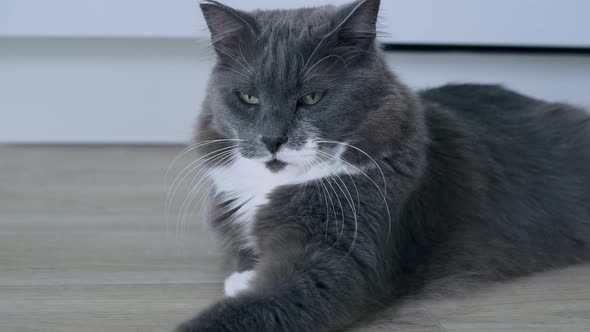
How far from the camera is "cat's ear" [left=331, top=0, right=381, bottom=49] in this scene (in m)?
1.39

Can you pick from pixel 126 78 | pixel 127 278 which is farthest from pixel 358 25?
pixel 126 78

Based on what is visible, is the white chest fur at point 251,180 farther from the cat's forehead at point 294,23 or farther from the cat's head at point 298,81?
Result: the cat's forehead at point 294,23

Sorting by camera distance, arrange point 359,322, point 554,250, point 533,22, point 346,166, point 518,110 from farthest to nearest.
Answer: point 533,22, point 518,110, point 554,250, point 346,166, point 359,322

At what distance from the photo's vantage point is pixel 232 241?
1569mm

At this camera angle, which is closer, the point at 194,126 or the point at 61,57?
the point at 194,126

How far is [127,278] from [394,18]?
62.0 inches

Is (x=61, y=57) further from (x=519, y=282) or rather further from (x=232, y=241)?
(x=519, y=282)

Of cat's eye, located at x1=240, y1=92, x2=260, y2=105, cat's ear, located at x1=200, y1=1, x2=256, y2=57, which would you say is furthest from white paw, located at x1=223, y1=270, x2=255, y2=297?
cat's ear, located at x1=200, y1=1, x2=256, y2=57

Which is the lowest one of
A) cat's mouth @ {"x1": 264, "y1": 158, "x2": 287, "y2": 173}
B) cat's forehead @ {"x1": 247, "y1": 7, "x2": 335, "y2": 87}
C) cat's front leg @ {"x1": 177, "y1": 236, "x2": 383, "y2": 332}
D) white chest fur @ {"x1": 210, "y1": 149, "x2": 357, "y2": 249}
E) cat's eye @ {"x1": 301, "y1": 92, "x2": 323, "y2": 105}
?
cat's front leg @ {"x1": 177, "y1": 236, "x2": 383, "y2": 332}

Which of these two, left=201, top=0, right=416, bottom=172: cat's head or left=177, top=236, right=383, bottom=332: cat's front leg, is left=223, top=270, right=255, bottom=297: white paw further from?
left=201, top=0, right=416, bottom=172: cat's head

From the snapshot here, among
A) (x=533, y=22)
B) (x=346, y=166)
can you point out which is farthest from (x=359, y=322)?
(x=533, y=22)

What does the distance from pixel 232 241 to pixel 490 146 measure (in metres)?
0.68

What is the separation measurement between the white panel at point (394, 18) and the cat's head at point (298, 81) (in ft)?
3.83

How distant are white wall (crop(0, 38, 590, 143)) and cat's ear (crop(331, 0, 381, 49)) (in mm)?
1356
